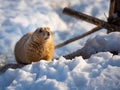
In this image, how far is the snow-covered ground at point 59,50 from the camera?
12.9 feet

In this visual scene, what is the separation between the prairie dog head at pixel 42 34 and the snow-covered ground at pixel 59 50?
37.7 inches

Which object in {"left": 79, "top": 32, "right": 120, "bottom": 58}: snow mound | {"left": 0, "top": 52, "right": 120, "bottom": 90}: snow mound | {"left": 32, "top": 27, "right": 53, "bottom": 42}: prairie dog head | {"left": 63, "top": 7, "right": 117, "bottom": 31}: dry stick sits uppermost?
{"left": 0, "top": 52, "right": 120, "bottom": 90}: snow mound

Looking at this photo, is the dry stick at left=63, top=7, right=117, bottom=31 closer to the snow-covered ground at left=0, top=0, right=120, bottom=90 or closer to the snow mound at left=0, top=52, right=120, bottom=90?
the snow-covered ground at left=0, top=0, right=120, bottom=90

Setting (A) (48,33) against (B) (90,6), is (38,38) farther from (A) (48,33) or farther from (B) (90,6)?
(B) (90,6)

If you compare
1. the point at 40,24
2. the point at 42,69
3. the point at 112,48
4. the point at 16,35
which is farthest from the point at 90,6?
the point at 42,69

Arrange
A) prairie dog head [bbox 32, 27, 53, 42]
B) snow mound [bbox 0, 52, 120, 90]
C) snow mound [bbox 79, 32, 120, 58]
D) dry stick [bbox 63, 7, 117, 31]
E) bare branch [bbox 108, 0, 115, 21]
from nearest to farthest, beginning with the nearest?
snow mound [bbox 0, 52, 120, 90] → prairie dog head [bbox 32, 27, 53, 42] → snow mound [bbox 79, 32, 120, 58] → dry stick [bbox 63, 7, 117, 31] → bare branch [bbox 108, 0, 115, 21]

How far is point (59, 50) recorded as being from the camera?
11.7m

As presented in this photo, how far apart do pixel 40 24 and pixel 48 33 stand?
21.7 ft

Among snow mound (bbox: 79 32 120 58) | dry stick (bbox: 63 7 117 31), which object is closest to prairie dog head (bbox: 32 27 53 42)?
snow mound (bbox: 79 32 120 58)

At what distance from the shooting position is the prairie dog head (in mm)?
6071

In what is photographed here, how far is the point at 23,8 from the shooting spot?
43.7 ft

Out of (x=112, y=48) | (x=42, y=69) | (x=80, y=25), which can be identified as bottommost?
(x=80, y=25)

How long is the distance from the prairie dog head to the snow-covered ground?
3.14 ft

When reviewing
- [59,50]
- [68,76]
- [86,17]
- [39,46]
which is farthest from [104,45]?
[59,50]
